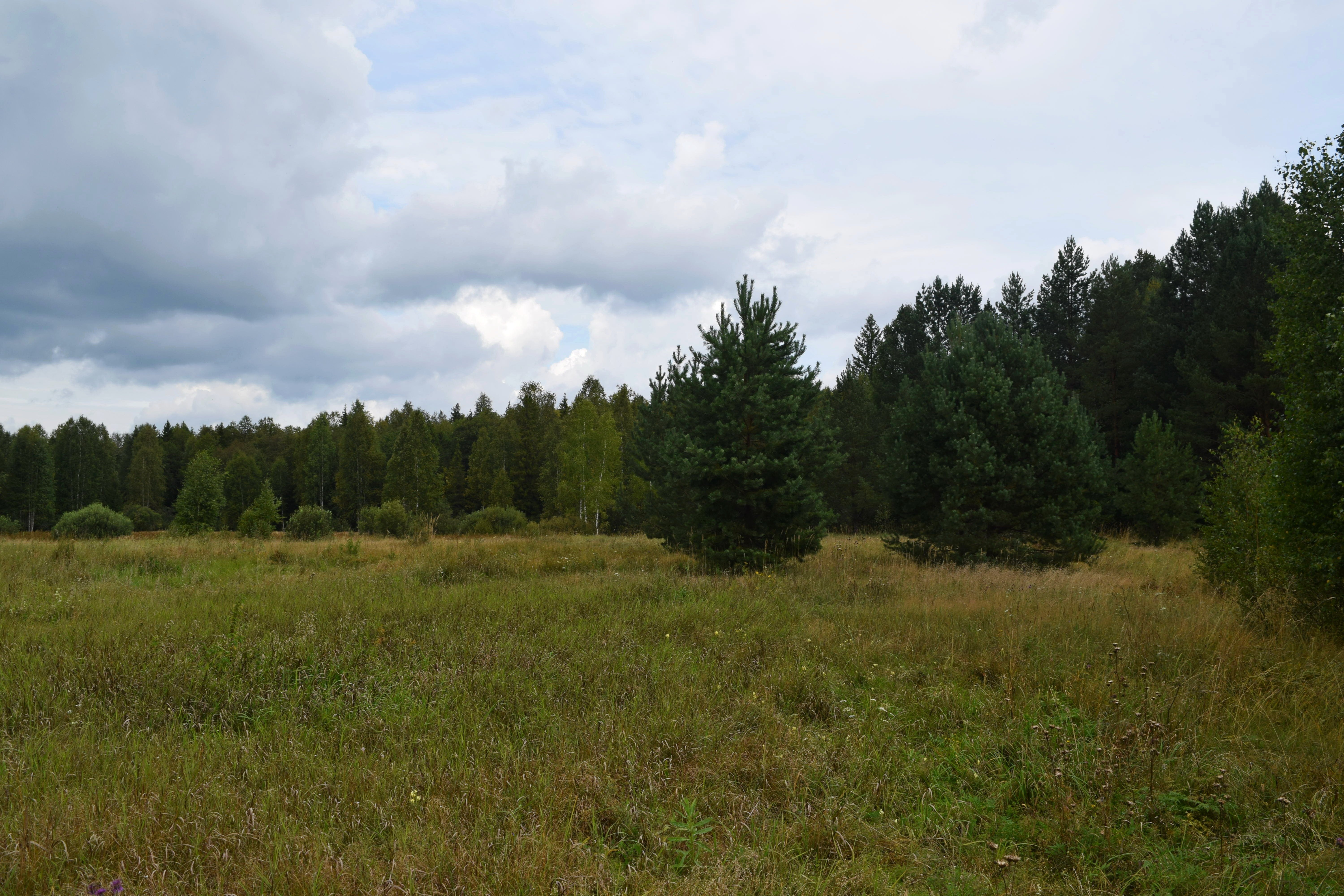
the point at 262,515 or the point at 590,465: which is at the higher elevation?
the point at 590,465

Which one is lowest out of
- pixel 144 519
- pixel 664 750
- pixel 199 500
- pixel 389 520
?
pixel 144 519

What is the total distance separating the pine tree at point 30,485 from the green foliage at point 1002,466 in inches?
3166

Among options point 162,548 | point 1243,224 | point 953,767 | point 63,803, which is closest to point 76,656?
point 63,803

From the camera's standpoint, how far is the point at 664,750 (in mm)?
4191

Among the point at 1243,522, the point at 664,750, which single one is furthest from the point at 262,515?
the point at 1243,522

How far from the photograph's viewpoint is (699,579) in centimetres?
1081

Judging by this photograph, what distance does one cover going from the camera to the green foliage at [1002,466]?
47.0 ft

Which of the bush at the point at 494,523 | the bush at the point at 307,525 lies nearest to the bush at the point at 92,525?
the bush at the point at 307,525

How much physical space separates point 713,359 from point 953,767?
10797 mm

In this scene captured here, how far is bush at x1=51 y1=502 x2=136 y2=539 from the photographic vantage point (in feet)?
82.0

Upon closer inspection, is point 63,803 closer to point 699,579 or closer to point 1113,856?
point 1113,856

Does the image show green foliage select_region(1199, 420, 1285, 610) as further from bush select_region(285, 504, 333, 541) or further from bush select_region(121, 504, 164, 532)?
bush select_region(121, 504, 164, 532)

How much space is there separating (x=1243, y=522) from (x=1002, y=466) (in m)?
5.19

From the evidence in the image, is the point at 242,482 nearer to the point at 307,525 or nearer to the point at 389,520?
the point at 389,520
